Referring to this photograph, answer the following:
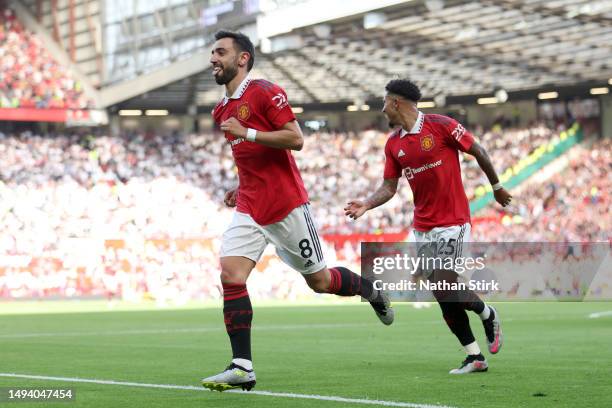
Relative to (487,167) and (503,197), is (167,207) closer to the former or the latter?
(503,197)

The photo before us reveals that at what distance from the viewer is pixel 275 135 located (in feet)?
25.3

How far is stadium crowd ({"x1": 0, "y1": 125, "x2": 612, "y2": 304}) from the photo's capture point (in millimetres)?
35625

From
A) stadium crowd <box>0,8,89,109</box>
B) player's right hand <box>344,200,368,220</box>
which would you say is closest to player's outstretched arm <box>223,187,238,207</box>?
player's right hand <box>344,200,368,220</box>

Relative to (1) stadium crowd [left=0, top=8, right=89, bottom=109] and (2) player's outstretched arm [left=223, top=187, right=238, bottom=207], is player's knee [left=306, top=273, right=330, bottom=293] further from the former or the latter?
(1) stadium crowd [left=0, top=8, right=89, bottom=109]

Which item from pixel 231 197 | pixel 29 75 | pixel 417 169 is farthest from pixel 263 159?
pixel 29 75

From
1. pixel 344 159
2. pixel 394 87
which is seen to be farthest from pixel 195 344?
pixel 344 159

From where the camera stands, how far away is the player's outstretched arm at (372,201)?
9062mm

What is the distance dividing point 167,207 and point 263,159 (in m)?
35.2

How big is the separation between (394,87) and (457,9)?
95.1 feet

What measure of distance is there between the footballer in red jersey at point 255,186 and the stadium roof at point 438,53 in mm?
29109

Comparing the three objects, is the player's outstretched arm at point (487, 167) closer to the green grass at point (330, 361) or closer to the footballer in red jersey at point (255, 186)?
the green grass at point (330, 361)

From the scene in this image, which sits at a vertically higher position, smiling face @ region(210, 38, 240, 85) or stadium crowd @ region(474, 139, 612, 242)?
smiling face @ region(210, 38, 240, 85)

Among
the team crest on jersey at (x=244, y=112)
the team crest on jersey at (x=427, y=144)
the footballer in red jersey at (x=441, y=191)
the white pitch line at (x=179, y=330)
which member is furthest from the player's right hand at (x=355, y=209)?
the white pitch line at (x=179, y=330)

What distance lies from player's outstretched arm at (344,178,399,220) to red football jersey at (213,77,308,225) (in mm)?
1027
